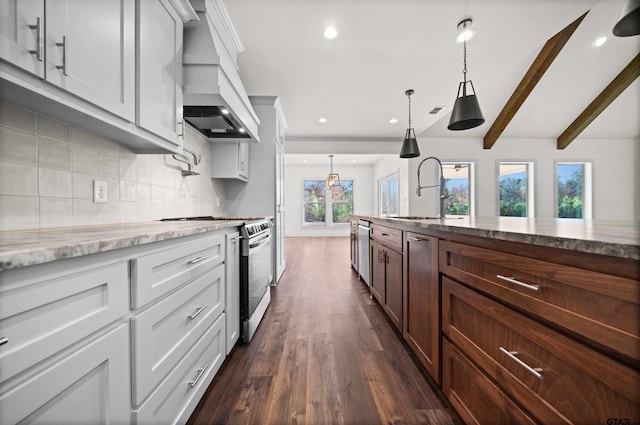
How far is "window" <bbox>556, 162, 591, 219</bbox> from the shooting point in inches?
237

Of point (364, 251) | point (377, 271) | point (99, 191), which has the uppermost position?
point (99, 191)

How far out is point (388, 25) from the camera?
7.61ft

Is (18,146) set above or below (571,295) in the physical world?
above

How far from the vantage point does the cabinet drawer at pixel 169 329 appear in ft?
2.72

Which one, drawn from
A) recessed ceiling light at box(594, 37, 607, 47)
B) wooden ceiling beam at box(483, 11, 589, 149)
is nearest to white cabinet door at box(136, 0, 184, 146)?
wooden ceiling beam at box(483, 11, 589, 149)

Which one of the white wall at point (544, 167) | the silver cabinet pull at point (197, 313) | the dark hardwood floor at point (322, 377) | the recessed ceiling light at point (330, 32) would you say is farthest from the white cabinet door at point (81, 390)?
the white wall at point (544, 167)

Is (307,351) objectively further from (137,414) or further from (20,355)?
(20,355)

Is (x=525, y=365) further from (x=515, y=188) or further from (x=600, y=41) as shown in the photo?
(x=515, y=188)

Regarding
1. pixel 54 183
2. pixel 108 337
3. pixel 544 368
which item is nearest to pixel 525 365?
pixel 544 368

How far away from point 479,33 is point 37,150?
341 cm

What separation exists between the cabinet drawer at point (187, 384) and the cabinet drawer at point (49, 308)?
383 millimetres

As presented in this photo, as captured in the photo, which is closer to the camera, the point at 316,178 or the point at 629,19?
the point at 629,19

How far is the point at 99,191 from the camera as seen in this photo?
1.43 m

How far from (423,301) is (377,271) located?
1.08m
